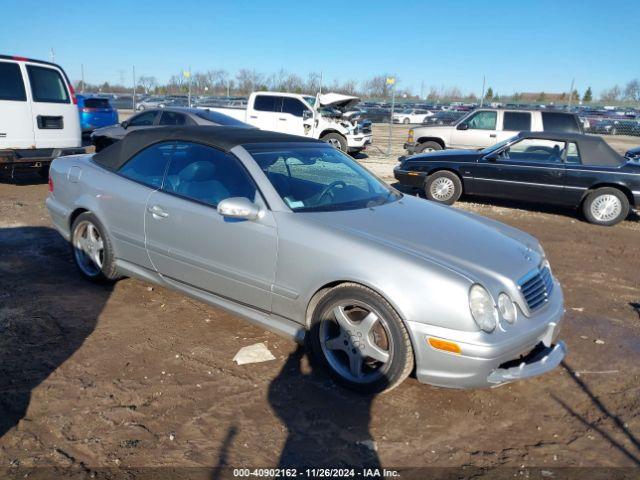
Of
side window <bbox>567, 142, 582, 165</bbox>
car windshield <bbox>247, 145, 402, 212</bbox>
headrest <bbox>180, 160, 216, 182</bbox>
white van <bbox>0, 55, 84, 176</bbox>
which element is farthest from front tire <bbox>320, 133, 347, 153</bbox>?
headrest <bbox>180, 160, 216, 182</bbox>

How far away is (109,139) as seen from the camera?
12.4 meters

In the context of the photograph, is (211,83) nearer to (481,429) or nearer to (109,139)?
(109,139)

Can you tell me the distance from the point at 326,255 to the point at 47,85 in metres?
7.71

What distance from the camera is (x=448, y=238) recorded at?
11.8ft

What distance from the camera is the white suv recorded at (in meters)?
13.2

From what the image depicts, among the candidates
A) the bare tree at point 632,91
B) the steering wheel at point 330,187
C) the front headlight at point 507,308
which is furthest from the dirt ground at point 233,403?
the bare tree at point 632,91

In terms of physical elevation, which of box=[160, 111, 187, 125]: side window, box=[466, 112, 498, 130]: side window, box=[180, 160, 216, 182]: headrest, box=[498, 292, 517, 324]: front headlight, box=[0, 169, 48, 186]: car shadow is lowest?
box=[0, 169, 48, 186]: car shadow

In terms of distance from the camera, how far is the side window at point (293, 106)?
51.4 ft

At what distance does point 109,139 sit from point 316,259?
10.6 metres

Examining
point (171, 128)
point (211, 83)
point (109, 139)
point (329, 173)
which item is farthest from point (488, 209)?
point (211, 83)

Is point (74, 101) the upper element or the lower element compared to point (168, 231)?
upper

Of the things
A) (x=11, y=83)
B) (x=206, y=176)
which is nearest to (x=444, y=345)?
(x=206, y=176)

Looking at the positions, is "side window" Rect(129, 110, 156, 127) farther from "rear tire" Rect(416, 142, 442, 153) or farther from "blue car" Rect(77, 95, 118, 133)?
"rear tire" Rect(416, 142, 442, 153)

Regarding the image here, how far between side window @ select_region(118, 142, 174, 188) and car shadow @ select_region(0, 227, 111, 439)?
113cm
